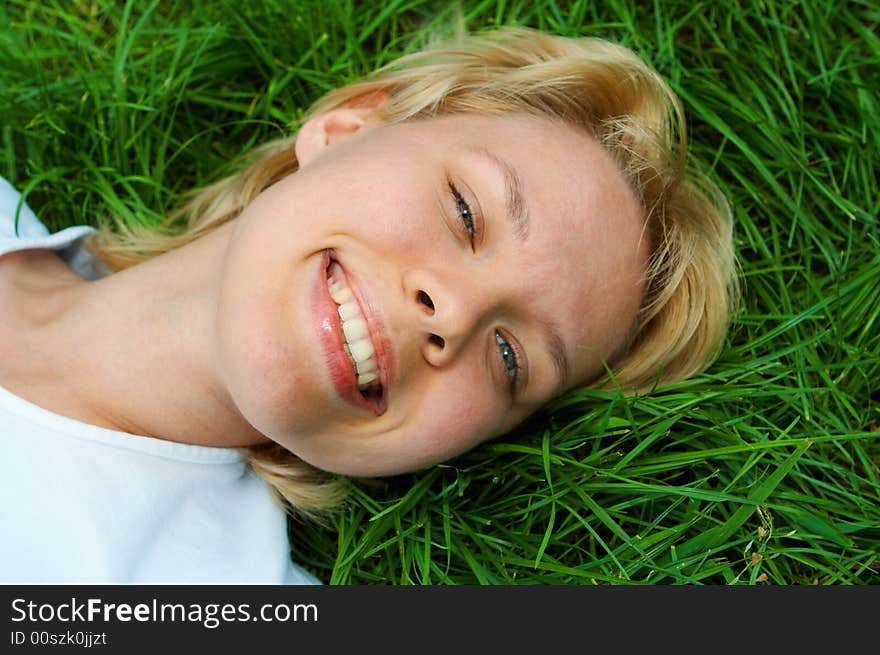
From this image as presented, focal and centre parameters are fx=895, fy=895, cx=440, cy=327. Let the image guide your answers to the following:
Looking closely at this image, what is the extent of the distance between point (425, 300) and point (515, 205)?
32cm

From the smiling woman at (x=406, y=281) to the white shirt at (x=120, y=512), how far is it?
0.06 metres

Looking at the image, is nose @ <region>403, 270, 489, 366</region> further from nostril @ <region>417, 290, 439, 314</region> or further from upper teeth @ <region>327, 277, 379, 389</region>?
upper teeth @ <region>327, 277, 379, 389</region>

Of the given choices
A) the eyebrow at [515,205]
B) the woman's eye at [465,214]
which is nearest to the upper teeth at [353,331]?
the woman's eye at [465,214]

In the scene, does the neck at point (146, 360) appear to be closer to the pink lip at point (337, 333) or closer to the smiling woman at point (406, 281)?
the smiling woman at point (406, 281)

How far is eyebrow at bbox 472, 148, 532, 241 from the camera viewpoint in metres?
2.13

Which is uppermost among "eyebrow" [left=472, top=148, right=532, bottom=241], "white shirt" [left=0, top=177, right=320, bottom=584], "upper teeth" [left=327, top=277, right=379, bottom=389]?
"eyebrow" [left=472, top=148, right=532, bottom=241]

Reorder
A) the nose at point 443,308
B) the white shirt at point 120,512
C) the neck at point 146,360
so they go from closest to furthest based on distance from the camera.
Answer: the nose at point 443,308, the white shirt at point 120,512, the neck at point 146,360

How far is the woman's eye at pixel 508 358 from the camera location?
223 centimetres

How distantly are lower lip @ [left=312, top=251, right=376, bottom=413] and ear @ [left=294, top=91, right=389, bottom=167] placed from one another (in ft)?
1.90

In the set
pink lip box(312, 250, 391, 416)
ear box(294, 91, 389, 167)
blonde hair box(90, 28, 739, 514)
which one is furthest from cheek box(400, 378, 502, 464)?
ear box(294, 91, 389, 167)

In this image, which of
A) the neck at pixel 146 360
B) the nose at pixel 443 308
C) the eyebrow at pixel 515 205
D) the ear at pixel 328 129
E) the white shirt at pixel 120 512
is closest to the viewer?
the nose at pixel 443 308

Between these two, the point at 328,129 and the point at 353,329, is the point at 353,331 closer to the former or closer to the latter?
the point at 353,329

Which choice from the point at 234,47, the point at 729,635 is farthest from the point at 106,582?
the point at 234,47

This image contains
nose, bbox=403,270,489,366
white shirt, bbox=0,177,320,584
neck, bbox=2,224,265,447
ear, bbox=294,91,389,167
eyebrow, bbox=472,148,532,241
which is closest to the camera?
nose, bbox=403,270,489,366
